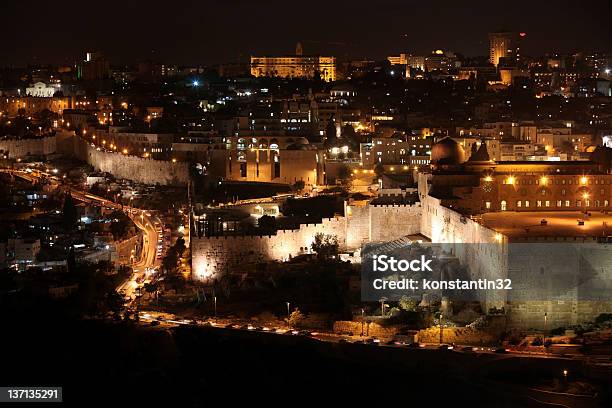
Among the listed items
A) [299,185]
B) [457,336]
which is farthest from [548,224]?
[299,185]

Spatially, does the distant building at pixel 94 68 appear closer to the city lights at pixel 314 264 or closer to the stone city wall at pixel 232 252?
the city lights at pixel 314 264

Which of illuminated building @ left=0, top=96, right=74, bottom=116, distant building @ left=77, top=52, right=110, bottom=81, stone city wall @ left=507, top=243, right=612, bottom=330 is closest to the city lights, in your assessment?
stone city wall @ left=507, top=243, right=612, bottom=330

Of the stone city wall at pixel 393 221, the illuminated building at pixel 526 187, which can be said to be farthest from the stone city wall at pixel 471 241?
the illuminated building at pixel 526 187

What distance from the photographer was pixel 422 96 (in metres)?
41.6

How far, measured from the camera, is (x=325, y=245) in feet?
69.1

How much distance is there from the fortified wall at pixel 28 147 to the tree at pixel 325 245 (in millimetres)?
17028

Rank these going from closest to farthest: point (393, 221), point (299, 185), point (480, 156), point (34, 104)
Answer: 1. point (393, 221)
2. point (480, 156)
3. point (299, 185)
4. point (34, 104)

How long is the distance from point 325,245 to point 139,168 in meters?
11.8

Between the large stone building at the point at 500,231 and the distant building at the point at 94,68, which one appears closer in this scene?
the large stone building at the point at 500,231

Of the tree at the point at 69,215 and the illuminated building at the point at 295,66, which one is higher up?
the illuminated building at the point at 295,66

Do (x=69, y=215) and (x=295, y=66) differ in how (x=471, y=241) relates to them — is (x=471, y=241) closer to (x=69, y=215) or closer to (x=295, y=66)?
(x=69, y=215)

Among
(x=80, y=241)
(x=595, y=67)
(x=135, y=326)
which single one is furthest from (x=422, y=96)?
(x=135, y=326)

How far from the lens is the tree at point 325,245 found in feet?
68.2

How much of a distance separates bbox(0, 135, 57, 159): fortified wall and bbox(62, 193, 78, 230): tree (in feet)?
34.3
